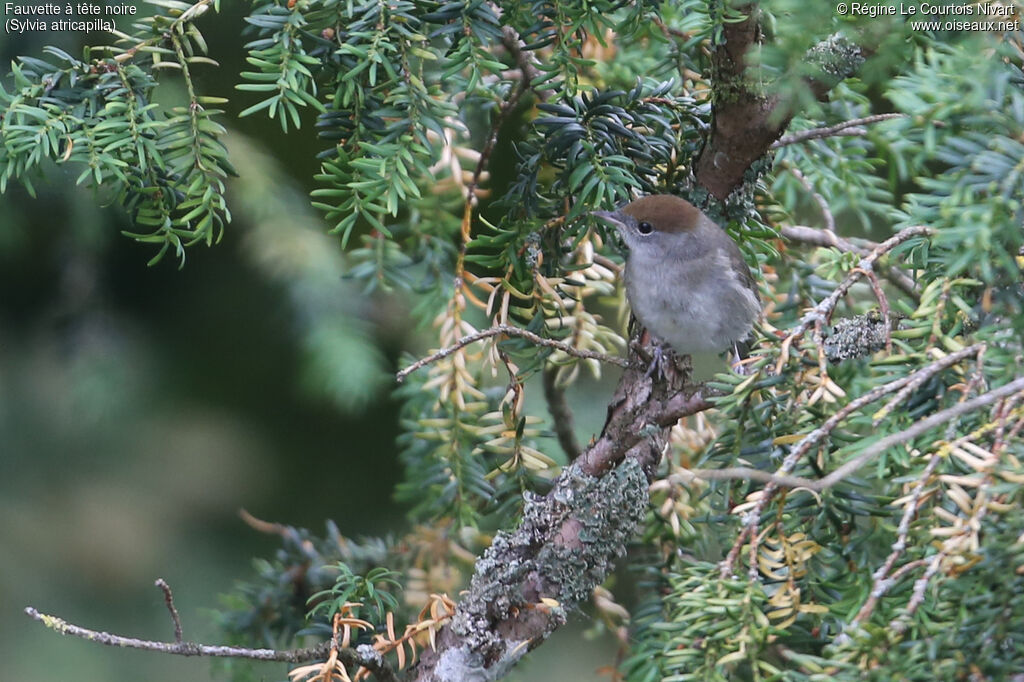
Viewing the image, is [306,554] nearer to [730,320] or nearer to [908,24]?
[730,320]

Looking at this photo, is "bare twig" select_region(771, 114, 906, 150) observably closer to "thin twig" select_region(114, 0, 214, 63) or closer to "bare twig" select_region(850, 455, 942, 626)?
"bare twig" select_region(850, 455, 942, 626)

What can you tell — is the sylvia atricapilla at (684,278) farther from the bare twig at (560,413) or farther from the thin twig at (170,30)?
the thin twig at (170,30)

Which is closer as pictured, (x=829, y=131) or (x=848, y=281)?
(x=848, y=281)

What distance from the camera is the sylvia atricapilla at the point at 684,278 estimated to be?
197 centimetres

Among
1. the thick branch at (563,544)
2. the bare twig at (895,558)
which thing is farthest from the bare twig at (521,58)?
the bare twig at (895,558)

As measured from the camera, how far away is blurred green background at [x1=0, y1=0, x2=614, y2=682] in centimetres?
231

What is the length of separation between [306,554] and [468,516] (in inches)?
21.8

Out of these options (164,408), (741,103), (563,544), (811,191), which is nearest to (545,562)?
(563,544)

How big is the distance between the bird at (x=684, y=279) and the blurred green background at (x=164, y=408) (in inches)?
24.5

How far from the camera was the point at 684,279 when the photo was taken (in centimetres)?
233

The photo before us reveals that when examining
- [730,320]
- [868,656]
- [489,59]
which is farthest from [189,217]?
[730,320]

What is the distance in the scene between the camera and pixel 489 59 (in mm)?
1526

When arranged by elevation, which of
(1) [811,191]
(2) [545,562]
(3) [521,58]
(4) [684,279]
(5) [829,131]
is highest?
(3) [521,58]

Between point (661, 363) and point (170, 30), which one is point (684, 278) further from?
point (170, 30)
